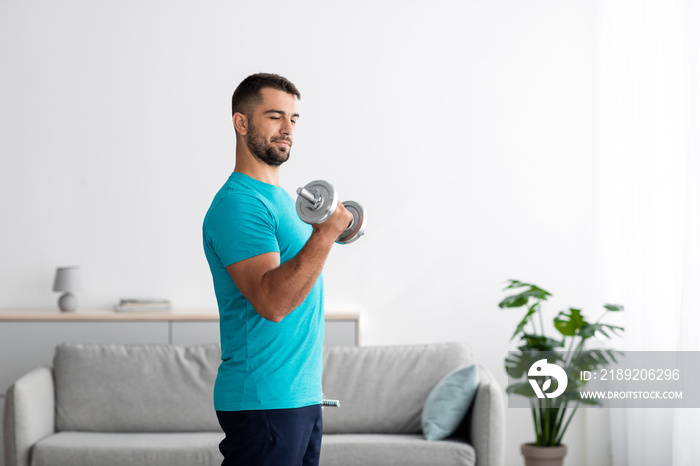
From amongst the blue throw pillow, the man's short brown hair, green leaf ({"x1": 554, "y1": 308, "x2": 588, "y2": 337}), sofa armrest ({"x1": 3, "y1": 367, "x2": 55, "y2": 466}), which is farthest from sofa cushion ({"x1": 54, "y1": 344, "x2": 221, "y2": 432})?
the man's short brown hair

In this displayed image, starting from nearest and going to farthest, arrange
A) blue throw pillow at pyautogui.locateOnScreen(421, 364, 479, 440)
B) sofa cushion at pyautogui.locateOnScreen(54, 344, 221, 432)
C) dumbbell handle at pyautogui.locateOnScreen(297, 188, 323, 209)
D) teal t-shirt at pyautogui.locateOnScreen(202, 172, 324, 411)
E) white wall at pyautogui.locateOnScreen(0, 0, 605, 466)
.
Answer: dumbbell handle at pyautogui.locateOnScreen(297, 188, 323, 209) < teal t-shirt at pyautogui.locateOnScreen(202, 172, 324, 411) < blue throw pillow at pyautogui.locateOnScreen(421, 364, 479, 440) < sofa cushion at pyautogui.locateOnScreen(54, 344, 221, 432) < white wall at pyautogui.locateOnScreen(0, 0, 605, 466)

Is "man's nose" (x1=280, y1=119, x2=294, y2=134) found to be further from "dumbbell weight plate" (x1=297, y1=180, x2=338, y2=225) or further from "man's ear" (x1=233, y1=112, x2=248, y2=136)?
"dumbbell weight plate" (x1=297, y1=180, x2=338, y2=225)

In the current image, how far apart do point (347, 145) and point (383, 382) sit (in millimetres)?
1353

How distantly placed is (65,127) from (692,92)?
10.3ft

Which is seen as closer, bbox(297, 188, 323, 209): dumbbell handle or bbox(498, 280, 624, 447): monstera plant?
bbox(297, 188, 323, 209): dumbbell handle

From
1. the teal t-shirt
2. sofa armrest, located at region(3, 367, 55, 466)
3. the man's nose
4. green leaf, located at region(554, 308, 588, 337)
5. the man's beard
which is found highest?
the man's nose

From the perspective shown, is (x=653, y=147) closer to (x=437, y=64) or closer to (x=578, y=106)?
(x=578, y=106)

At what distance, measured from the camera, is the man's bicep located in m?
1.40

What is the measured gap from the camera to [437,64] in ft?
13.9

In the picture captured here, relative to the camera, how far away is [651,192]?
353cm

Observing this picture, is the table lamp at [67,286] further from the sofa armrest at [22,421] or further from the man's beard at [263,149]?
the man's beard at [263,149]

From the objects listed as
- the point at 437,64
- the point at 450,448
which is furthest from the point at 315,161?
the point at 450,448

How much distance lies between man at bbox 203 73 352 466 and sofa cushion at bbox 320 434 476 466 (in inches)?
65.3

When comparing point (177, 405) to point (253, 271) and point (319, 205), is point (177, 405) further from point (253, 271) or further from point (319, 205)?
point (319, 205)
